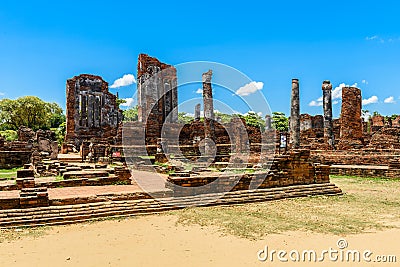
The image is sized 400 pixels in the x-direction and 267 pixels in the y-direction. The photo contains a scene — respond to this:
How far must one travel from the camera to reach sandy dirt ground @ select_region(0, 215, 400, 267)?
383cm

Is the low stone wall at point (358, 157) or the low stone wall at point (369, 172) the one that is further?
the low stone wall at point (358, 157)

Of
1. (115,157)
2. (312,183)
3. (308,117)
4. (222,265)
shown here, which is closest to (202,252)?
(222,265)

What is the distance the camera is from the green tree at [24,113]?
4672 cm

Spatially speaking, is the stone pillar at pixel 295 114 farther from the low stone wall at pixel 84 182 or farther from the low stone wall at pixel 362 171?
the low stone wall at pixel 84 182

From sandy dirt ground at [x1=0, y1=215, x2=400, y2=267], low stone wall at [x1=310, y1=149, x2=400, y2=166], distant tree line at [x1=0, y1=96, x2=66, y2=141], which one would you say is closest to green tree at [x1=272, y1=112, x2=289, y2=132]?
distant tree line at [x1=0, y1=96, x2=66, y2=141]

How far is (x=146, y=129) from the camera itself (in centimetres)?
2652

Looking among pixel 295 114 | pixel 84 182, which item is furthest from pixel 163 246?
pixel 295 114

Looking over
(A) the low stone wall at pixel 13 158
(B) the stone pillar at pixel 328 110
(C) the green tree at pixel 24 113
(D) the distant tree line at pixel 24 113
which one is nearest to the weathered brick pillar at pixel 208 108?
(B) the stone pillar at pixel 328 110

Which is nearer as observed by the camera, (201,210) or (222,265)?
(222,265)

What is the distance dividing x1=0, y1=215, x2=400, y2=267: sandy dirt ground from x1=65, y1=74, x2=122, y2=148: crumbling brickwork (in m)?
28.2

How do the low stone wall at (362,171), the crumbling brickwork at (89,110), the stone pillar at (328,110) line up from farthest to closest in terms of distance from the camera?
the crumbling brickwork at (89,110)
the stone pillar at (328,110)
the low stone wall at (362,171)

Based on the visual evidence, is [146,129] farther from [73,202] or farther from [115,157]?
[73,202]

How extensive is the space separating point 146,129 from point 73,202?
2042 cm
